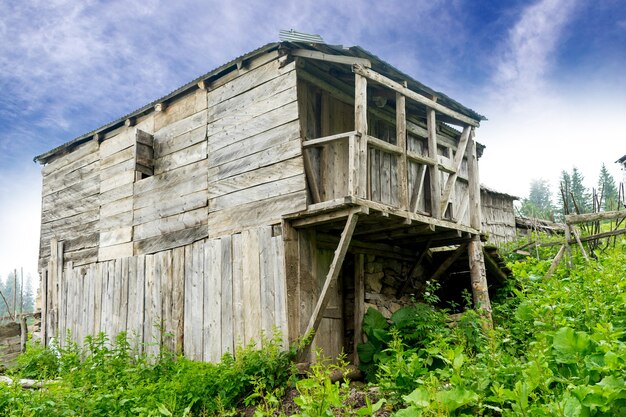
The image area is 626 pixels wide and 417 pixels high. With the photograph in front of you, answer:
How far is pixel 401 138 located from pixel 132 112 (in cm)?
578

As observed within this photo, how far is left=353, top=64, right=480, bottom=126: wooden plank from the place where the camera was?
26.5 ft

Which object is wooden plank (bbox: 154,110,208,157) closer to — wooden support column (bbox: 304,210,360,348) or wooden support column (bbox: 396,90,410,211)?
wooden support column (bbox: 396,90,410,211)

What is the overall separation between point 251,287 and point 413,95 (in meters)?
4.06

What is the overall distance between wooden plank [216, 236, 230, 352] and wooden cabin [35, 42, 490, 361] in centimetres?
3

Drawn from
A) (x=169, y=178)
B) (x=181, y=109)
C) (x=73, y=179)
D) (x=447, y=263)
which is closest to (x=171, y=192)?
(x=169, y=178)

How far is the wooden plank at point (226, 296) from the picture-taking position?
847 cm

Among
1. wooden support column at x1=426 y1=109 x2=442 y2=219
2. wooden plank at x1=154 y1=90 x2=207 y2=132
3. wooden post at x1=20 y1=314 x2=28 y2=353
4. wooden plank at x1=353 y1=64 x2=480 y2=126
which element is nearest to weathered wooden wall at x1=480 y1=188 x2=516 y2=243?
wooden plank at x1=353 y1=64 x2=480 y2=126

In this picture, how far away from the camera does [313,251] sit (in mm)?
8484

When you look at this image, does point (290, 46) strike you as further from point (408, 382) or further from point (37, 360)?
point (37, 360)

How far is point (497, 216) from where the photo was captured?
67.1 feet

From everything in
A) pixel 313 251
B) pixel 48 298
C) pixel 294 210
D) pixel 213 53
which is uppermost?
pixel 213 53

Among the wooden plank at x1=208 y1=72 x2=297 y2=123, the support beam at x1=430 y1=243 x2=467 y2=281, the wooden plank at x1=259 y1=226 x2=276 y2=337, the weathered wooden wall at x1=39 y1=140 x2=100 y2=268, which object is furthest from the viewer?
the weathered wooden wall at x1=39 y1=140 x2=100 y2=268

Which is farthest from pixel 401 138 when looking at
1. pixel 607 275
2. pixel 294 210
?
pixel 607 275

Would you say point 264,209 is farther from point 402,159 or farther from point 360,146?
point 402,159
